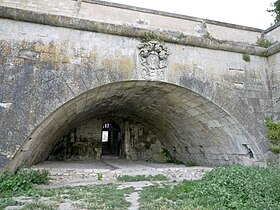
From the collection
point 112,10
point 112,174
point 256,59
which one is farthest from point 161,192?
point 112,10

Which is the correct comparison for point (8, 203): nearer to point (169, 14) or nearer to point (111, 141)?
point (169, 14)

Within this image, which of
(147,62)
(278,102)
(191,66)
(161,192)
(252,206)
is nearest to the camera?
(252,206)

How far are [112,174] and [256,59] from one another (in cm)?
460

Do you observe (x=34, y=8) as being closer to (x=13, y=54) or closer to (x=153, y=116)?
(x=13, y=54)

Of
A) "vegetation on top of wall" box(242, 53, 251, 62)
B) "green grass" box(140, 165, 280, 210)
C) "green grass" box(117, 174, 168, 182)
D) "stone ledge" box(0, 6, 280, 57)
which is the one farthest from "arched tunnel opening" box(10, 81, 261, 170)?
"green grass" box(140, 165, 280, 210)

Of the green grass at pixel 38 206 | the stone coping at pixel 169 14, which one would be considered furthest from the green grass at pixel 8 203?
the stone coping at pixel 169 14

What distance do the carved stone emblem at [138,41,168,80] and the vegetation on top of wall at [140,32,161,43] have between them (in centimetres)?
10

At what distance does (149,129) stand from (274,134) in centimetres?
527

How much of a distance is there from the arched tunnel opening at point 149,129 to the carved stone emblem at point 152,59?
201 millimetres

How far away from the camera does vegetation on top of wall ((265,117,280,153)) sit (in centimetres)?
620

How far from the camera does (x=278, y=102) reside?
6.54 meters

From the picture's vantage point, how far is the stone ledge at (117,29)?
498 centimetres

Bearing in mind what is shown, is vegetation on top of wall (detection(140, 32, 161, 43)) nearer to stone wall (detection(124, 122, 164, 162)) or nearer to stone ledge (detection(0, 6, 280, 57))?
stone ledge (detection(0, 6, 280, 57))

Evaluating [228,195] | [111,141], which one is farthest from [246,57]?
[111,141]
